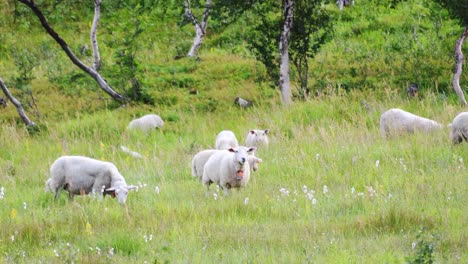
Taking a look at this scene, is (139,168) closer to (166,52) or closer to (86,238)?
(86,238)

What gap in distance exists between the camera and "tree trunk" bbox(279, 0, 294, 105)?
19.0 metres

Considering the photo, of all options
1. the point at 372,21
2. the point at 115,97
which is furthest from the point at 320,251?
the point at 372,21

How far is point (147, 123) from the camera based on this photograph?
17734mm

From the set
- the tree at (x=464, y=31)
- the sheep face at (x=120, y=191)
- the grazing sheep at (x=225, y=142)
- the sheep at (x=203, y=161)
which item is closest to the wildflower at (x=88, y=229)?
the sheep face at (x=120, y=191)

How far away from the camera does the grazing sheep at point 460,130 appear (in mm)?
12247

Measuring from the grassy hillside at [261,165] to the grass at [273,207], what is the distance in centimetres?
3

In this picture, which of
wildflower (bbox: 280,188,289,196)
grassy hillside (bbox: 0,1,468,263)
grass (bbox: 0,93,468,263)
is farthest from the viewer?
wildflower (bbox: 280,188,289,196)

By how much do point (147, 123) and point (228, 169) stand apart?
7687 mm

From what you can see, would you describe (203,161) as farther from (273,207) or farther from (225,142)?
(273,207)

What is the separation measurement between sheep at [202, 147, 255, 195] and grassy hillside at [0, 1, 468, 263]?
219 millimetres

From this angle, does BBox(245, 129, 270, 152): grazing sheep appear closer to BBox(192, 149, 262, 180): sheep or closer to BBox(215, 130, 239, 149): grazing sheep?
BBox(215, 130, 239, 149): grazing sheep

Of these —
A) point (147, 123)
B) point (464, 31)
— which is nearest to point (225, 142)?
point (147, 123)

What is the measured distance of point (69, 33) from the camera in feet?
103

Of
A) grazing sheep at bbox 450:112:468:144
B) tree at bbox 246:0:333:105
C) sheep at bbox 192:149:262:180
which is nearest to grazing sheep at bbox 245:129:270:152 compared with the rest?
sheep at bbox 192:149:262:180
